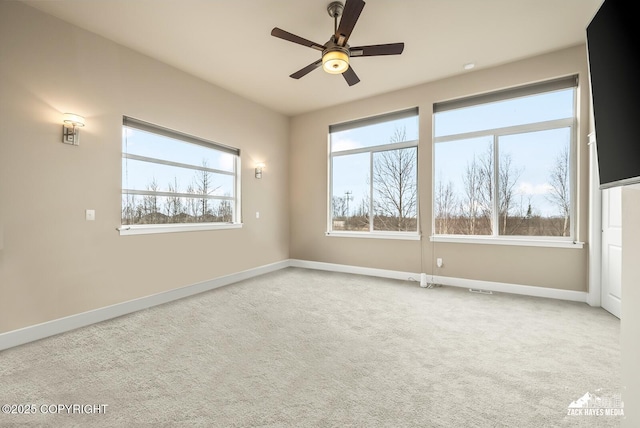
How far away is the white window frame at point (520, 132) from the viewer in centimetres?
362

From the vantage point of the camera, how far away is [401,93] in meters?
4.71

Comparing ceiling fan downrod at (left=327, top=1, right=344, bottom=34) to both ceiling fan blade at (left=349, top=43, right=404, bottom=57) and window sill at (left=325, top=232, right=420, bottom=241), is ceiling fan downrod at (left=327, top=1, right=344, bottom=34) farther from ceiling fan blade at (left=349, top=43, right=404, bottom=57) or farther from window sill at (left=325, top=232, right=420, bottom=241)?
window sill at (left=325, top=232, right=420, bottom=241)

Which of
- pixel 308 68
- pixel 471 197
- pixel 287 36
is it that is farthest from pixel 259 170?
pixel 471 197

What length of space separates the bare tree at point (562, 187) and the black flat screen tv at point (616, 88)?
303 cm

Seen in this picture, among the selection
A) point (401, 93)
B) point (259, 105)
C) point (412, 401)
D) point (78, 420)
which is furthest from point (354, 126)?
point (78, 420)

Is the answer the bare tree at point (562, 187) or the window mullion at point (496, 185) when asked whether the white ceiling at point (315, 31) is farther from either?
the bare tree at point (562, 187)

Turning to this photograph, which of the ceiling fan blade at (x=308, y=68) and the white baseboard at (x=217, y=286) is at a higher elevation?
the ceiling fan blade at (x=308, y=68)

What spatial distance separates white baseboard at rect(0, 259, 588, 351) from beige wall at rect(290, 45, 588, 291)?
0.29 feet

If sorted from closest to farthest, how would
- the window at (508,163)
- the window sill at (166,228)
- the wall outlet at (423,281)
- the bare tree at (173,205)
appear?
1. the window sill at (166,228)
2. the window at (508,163)
3. the bare tree at (173,205)
4. the wall outlet at (423,281)

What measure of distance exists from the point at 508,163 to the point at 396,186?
167 cm

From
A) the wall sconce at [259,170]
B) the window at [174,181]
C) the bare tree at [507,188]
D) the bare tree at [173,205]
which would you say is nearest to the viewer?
the window at [174,181]

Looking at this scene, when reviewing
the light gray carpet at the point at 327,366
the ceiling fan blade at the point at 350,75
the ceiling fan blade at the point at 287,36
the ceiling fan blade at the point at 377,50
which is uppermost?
the ceiling fan blade at the point at 287,36

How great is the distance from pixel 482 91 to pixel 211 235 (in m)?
4.66

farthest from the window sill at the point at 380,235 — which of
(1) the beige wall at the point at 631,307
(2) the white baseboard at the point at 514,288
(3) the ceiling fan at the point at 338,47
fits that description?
A: (1) the beige wall at the point at 631,307
